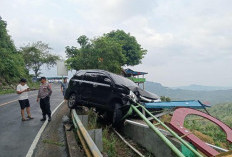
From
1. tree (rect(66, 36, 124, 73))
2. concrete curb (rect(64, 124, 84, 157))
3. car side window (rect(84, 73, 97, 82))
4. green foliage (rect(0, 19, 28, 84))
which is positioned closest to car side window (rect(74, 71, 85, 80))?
car side window (rect(84, 73, 97, 82))

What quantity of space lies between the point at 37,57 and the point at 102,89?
190ft

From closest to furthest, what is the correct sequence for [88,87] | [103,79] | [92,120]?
[92,120] < [103,79] < [88,87]

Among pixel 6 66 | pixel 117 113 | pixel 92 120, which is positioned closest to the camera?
pixel 117 113

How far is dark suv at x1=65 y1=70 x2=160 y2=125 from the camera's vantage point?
26.1 ft

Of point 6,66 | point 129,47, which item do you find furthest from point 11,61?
point 129,47

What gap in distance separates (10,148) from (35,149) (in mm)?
676

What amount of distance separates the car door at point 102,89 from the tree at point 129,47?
37.4m

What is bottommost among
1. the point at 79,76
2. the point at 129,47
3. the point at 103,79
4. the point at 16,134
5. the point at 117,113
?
the point at 16,134

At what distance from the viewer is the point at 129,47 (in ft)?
154

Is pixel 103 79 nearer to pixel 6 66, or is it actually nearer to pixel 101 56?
pixel 101 56

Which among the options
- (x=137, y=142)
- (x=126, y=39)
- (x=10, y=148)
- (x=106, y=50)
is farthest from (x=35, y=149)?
(x=126, y=39)

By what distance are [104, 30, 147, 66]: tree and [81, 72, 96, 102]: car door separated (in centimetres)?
3683

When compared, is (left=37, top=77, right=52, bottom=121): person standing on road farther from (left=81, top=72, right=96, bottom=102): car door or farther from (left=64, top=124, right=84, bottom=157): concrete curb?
(left=64, top=124, right=84, bottom=157): concrete curb

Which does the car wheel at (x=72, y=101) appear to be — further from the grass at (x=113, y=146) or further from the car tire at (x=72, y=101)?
the grass at (x=113, y=146)
